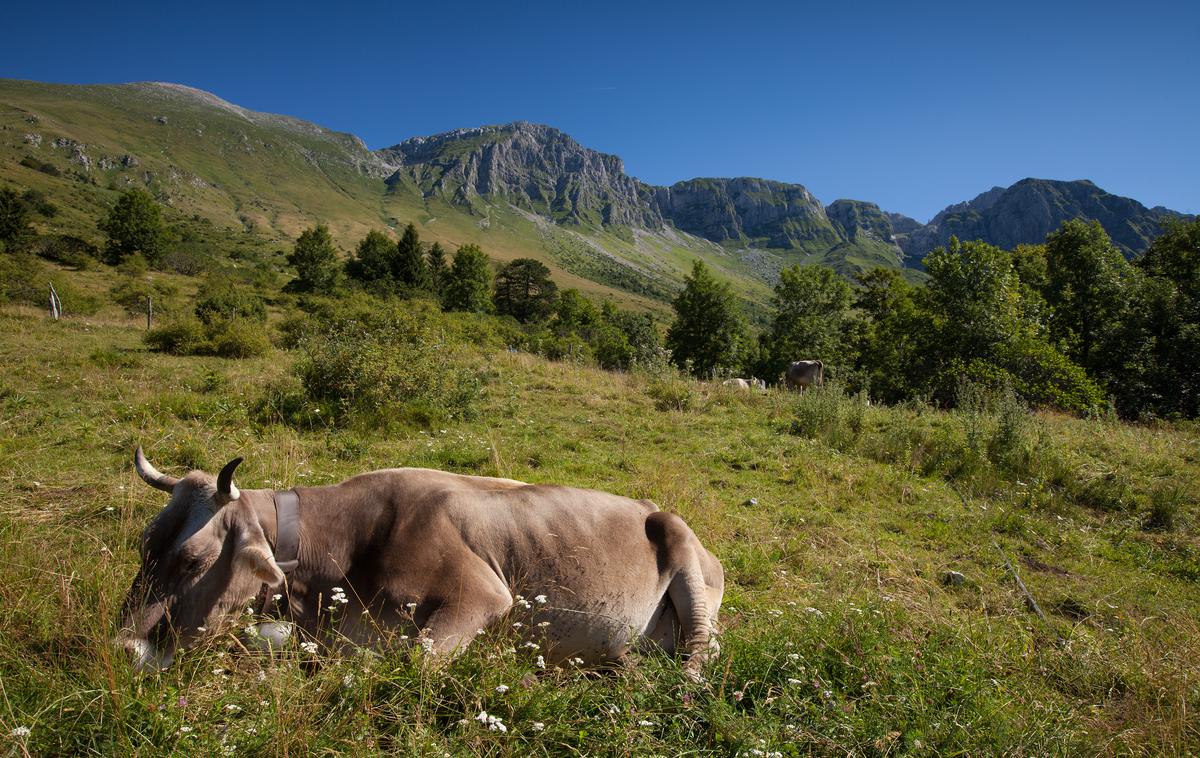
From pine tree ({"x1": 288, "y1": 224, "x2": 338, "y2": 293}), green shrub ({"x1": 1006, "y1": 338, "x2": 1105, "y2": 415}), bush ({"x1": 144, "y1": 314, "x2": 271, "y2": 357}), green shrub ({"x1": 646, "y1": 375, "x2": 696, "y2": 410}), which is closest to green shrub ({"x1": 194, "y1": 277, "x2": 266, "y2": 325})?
bush ({"x1": 144, "y1": 314, "x2": 271, "y2": 357})

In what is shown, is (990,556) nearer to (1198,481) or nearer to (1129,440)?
(1198,481)

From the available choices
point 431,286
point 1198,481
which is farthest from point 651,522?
point 431,286

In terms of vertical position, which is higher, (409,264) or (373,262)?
(409,264)

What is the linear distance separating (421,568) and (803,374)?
19.2 m

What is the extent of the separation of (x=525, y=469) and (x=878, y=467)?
640cm

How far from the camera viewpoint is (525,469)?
26.8 ft

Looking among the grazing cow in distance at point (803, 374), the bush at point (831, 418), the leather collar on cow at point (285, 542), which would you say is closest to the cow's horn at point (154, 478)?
the leather collar on cow at point (285, 542)

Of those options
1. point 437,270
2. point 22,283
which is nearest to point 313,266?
point 437,270

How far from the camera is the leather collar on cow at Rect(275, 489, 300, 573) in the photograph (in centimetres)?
335

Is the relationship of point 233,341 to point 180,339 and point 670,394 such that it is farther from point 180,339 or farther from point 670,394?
point 670,394

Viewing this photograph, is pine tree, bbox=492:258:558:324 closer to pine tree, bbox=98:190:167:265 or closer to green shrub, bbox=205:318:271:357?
pine tree, bbox=98:190:167:265

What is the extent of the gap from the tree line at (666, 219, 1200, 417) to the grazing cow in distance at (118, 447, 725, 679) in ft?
46.4

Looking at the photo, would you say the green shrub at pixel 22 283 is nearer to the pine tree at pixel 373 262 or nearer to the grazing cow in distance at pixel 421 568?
the pine tree at pixel 373 262

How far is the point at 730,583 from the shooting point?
5367 mm
